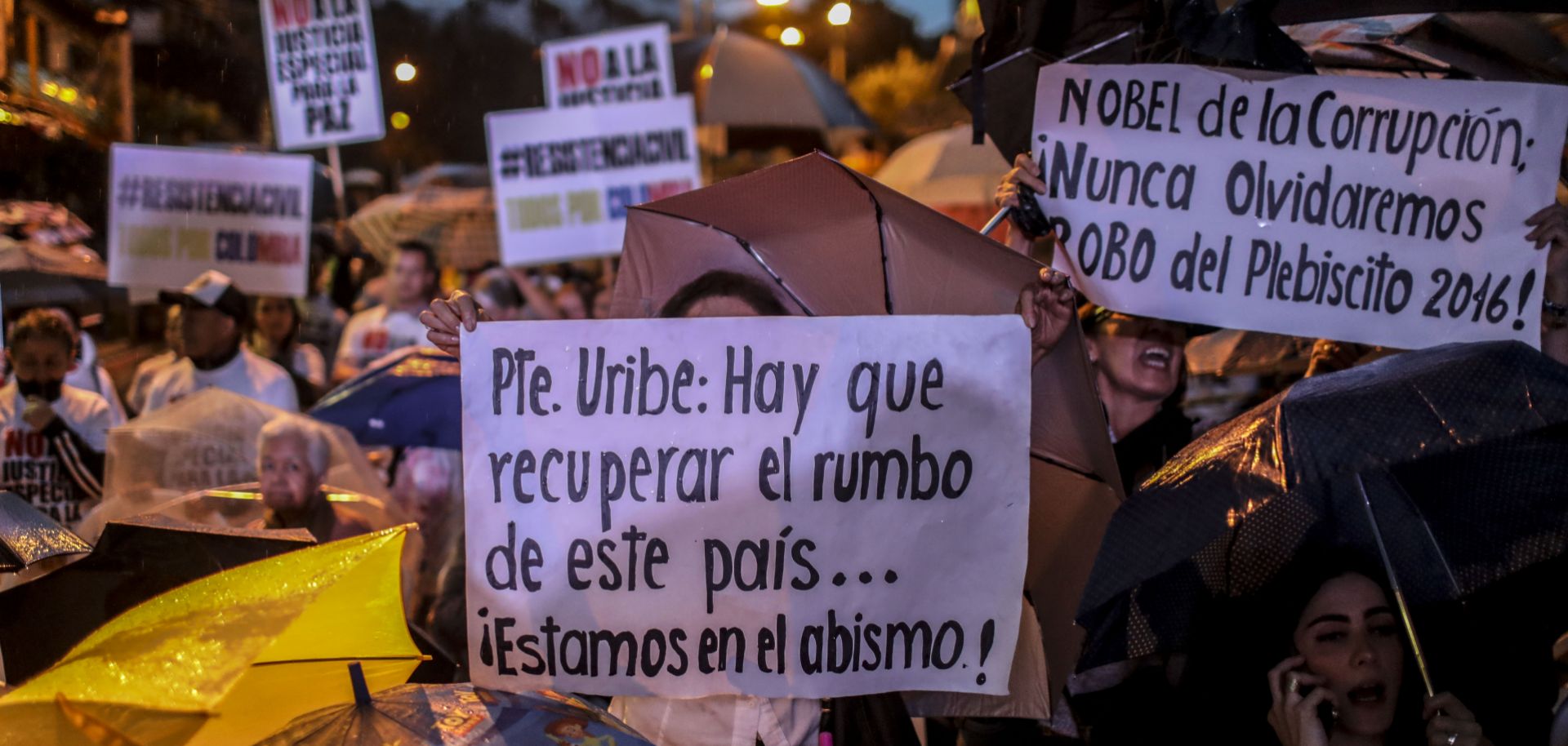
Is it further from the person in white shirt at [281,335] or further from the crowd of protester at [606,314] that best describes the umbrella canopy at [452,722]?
the person in white shirt at [281,335]

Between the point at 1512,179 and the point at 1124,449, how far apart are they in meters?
1.23

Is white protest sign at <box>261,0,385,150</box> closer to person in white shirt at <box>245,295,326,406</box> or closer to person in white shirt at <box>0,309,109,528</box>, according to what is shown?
person in white shirt at <box>245,295,326,406</box>

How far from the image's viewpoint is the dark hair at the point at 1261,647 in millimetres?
3160

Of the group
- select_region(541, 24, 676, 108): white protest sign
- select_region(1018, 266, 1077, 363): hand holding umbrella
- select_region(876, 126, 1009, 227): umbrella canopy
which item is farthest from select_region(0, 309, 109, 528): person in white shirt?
select_region(876, 126, 1009, 227): umbrella canopy

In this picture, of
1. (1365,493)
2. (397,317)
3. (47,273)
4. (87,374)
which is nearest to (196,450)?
(47,273)

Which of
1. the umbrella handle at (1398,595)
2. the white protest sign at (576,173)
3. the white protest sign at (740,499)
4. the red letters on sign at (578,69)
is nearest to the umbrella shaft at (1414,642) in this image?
the umbrella handle at (1398,595)

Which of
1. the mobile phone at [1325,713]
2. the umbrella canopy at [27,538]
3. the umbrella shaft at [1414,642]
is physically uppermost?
the umbrella canopy at [27,538]

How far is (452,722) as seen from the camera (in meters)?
2.14

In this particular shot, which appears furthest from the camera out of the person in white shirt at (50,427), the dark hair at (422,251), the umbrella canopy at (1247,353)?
the dark hair at (422,251)

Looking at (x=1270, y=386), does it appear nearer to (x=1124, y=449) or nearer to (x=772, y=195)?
(x=1124, y=449)

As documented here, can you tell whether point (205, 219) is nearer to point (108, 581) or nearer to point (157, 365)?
point (157, 365)

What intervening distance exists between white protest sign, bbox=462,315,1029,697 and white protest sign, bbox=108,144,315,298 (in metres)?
5.13

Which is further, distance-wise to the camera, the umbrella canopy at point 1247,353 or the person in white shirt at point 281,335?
the person in white shirt at point 281,335

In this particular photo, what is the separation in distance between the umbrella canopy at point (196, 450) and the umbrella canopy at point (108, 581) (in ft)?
5.41
